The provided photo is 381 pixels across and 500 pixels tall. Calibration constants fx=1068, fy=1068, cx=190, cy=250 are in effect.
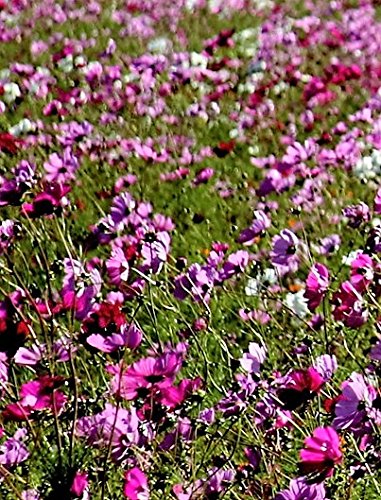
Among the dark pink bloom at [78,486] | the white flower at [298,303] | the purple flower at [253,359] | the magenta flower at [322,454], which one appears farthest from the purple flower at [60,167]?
the magenta flower at [322,454]

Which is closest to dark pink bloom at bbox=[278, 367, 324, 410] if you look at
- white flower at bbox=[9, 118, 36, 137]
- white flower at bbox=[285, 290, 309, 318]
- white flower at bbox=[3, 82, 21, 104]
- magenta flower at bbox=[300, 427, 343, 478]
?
magenta flower at bbox=[300, 427, 343, 478]

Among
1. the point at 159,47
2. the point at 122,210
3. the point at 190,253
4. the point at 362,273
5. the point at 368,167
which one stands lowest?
the point at 159,47

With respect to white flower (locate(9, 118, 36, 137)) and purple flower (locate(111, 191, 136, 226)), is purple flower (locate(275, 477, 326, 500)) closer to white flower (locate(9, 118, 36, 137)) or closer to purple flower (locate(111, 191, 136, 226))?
purple flower (locate(111, 191, 136, 226))

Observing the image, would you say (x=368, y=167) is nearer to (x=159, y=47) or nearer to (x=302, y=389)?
(x=302, y=389)

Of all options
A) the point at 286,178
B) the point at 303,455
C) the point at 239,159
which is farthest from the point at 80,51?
the point at 303,455

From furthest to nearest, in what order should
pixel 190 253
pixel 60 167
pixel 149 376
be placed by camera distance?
pixel 190 253
pixel 60 167
pixel 149 376

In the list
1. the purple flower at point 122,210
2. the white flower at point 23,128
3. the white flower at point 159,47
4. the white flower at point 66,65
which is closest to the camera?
the purple flower at point 122,210

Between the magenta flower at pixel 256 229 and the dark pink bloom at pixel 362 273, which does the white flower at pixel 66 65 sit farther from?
the dark pink bloom at pixel 362 273

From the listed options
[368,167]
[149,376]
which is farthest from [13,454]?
[368,167]
